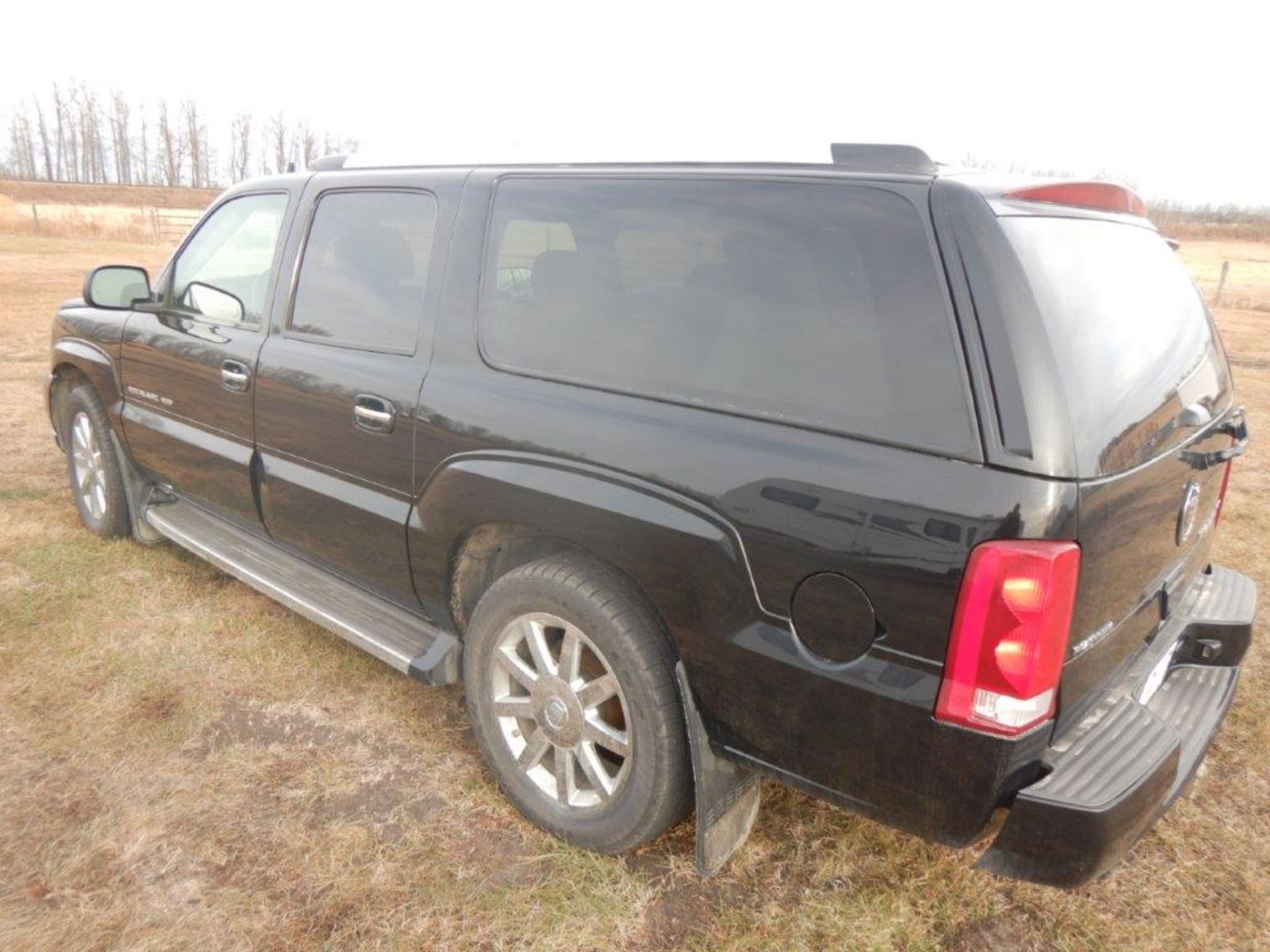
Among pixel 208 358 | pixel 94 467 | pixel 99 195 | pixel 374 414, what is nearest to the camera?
pixel 374 414

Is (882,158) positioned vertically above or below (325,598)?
above

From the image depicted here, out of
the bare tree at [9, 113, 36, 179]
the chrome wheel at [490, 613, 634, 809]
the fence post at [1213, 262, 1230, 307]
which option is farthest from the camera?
the bare tree at [9, 113, 36, 179]

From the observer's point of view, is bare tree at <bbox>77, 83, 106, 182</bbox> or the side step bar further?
bare tree at <bbox>77, 83, 106, 182</bbox>

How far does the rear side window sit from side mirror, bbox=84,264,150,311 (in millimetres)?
2294

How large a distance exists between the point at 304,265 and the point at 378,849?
2.01 meters

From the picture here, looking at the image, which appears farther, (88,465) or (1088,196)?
(88,465)

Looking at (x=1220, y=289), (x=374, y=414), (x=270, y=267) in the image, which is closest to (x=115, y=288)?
(x=270, y=267)

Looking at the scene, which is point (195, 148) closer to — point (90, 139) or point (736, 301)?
point (90, 139)

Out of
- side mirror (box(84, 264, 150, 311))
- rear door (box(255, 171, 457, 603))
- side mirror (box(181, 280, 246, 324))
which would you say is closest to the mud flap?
side mirror (box(84, 264, 150, 311))

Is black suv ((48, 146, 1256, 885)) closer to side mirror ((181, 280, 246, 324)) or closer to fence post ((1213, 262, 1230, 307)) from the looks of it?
side mirror ((181, 280, 246, 324))

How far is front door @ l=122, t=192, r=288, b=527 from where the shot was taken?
333cm

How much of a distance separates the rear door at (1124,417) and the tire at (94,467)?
415 cm

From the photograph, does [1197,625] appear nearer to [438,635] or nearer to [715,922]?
[715,922]

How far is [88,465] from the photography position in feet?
14.6
